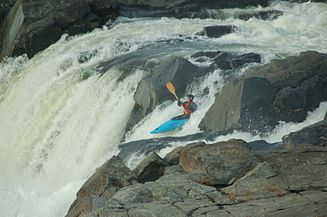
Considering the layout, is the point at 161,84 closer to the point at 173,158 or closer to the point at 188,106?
the point at 188,106

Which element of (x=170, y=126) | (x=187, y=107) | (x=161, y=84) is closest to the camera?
(x=170, y=126)

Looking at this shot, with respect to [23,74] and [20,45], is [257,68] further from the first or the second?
[20,45]

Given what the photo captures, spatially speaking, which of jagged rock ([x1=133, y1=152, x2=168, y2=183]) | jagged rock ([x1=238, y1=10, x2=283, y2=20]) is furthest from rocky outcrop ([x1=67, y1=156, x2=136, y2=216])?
jagged rock ([x1=238, y1=10, x2=283, y2=20])

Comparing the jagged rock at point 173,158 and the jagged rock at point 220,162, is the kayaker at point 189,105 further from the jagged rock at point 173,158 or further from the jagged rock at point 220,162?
the jagged rock at point 220,162

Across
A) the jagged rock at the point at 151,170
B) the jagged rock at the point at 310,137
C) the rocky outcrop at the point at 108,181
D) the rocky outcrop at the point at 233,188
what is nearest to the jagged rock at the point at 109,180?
the rocky outcrop at the point at 108,181

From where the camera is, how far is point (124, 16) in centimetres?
2017

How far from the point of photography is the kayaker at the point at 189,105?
11.6m

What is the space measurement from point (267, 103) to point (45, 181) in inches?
203

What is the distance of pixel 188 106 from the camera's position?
38.5 ft

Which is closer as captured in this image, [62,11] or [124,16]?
[62,11]

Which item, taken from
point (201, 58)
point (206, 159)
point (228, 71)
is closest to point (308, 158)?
point (206, 159)

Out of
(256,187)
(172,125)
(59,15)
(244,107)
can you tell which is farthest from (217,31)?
(256,187)

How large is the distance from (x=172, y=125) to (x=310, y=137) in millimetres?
3234

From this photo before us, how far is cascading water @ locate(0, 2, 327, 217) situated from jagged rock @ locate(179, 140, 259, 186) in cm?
231
